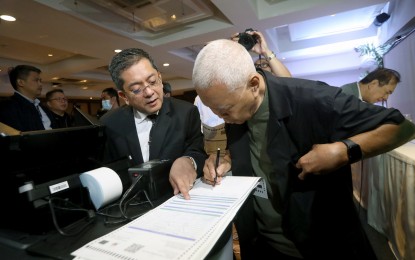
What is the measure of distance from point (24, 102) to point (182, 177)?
112 inches

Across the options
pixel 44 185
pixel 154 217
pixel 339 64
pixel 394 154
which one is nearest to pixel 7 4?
pixel 44 185

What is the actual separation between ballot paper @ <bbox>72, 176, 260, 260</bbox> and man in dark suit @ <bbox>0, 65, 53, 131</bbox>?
8.92 feet

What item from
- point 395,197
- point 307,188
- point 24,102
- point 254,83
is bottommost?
point 395,197

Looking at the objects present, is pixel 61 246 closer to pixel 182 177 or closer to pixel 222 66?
pixel 182 177

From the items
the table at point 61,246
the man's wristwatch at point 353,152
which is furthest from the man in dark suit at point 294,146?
the table at point 61,246

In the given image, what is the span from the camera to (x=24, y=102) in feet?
9.14

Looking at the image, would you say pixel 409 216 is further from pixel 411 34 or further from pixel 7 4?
pixel 7 4

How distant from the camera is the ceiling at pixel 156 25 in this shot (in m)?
3.42

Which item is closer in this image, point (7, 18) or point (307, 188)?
point (307, 188)

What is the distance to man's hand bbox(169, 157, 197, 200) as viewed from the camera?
0.76 meters

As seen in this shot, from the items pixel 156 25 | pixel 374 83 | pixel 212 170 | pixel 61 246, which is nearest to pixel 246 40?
pixel 212 170

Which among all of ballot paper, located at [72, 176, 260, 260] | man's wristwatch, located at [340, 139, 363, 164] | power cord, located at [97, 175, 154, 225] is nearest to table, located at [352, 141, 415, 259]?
man's wristwatch, located at [340, 139, 363, 164]

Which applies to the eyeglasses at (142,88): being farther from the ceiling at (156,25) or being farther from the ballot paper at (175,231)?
the ceiling at (156,25)

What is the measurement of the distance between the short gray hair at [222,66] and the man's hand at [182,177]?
281 millimetres
